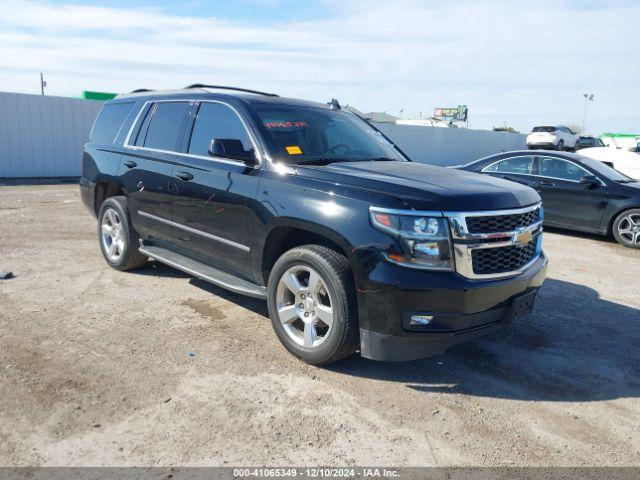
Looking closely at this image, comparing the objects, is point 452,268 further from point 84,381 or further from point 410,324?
point 84,381

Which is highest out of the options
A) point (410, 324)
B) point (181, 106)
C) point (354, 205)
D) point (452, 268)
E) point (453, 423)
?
point (181, 106)

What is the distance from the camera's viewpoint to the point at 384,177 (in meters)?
3.83

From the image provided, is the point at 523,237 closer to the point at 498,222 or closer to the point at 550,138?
the point at 498,222

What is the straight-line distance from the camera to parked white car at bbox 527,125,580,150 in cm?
3388

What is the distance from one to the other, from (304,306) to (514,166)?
7.53m

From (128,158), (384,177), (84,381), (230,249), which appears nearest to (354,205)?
(384,177)

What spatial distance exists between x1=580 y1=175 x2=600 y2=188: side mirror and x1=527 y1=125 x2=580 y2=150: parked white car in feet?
86.4

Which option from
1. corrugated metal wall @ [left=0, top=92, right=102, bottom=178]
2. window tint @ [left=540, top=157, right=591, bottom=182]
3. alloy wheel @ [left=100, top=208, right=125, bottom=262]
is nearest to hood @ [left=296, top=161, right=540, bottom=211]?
alloy wheel @ [left=100, top=208, right=125, bottom=262]

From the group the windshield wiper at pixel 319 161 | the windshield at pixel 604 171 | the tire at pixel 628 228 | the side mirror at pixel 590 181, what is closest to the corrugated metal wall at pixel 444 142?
the windshield at pixel 604 171

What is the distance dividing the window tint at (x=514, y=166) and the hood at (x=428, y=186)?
20.5ft

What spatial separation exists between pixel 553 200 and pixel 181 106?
703cm

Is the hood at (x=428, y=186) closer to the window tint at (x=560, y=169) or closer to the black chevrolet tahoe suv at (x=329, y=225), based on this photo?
the black chevrolet tahoe suv at (x=329, y=225)

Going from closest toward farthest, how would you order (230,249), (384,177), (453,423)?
(453,423) < (384,177) < (230,249)

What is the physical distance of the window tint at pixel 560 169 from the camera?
941 centimetres
